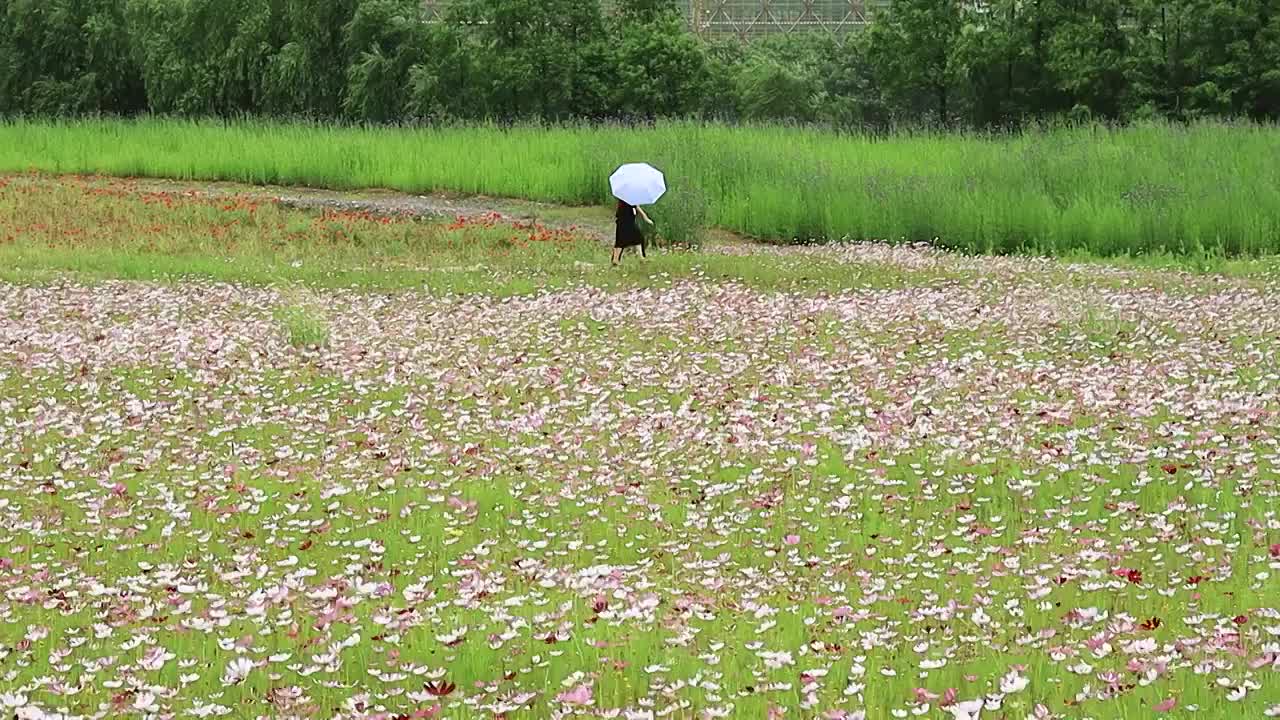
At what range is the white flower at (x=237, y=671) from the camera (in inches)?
222

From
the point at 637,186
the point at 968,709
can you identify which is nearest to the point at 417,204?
the point at 637,186

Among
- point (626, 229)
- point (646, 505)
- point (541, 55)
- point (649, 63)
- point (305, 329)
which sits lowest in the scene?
point (626, 229)

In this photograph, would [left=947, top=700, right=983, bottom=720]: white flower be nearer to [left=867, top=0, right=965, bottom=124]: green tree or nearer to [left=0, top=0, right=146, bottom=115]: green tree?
[left=867, top=0, right=965, bottom=124]: green tree

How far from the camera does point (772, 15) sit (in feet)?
221

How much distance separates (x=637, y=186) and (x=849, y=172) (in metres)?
7.53

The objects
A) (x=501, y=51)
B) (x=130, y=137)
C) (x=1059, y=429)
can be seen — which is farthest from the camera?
(x=501, y=51)

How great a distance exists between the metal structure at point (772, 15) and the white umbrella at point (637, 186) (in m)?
46.1

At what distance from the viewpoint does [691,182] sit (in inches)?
1040

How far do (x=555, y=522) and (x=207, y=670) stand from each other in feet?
8.93

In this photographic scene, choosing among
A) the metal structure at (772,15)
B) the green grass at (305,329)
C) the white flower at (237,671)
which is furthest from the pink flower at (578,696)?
the metal structure at (772,15)

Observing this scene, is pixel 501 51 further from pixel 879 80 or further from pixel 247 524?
pixel 247 524

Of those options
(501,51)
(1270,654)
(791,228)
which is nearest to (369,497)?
(1270,654)

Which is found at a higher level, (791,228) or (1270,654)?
(1270,654)

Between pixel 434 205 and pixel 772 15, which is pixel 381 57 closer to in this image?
Answer: pixel 434 205
